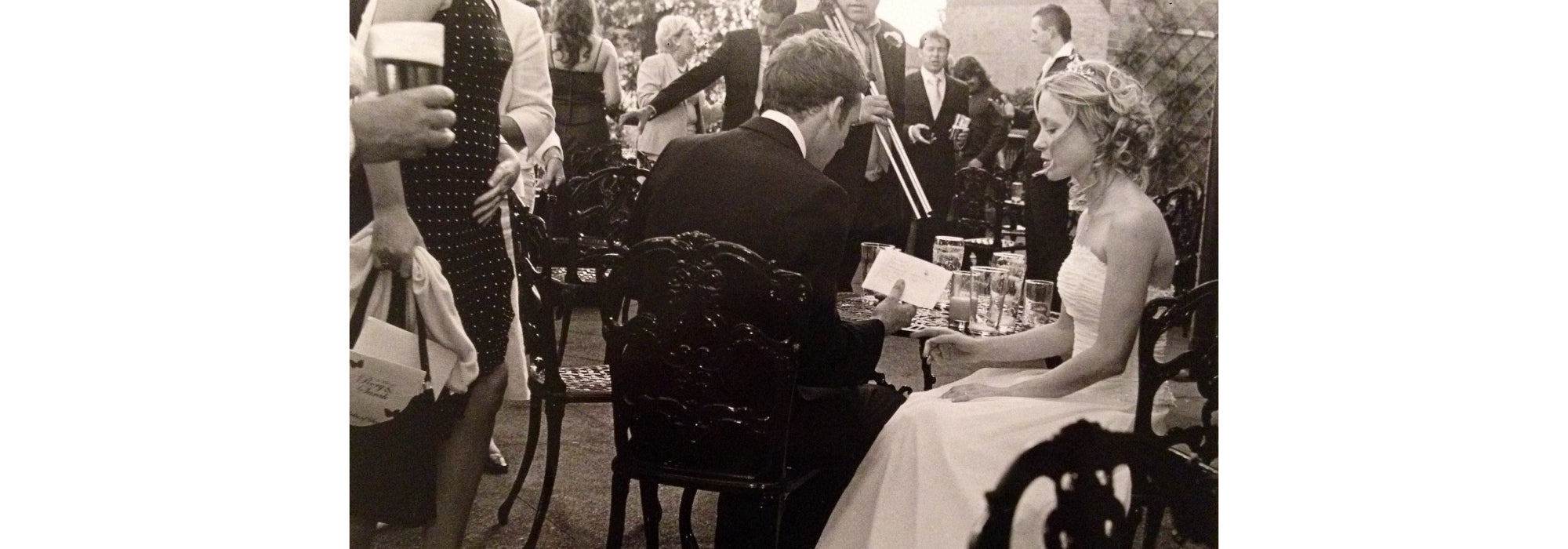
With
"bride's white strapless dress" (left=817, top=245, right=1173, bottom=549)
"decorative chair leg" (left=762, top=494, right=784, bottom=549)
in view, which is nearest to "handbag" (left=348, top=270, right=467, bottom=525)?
"decorative chair leg" (left=762, top=494, right=784, bottom=549)

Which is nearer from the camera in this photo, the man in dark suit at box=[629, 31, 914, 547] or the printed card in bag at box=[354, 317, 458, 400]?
the man in dark suit at box=[629, 31, 914, 547]

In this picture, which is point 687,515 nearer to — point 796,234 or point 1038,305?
point 796,234

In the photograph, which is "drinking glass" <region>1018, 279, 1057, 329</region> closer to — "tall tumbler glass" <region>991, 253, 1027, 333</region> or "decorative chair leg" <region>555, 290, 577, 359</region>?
"tall tumbler glass" <region>991, 253, 1027, 333</region>

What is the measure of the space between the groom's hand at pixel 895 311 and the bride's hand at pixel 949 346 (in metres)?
0.04

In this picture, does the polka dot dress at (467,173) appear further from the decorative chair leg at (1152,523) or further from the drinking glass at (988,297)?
the decorative chair leg at (1152,523)

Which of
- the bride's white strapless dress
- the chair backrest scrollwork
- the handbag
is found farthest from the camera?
the handbag

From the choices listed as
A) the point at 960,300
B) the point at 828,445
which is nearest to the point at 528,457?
the point at 828,445

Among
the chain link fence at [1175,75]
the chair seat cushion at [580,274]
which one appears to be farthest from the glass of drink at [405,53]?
the chain link fence at [1175,75]

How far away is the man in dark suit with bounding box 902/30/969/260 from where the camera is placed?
2496mm

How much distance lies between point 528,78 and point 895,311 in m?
0.90

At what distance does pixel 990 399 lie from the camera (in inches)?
100.0

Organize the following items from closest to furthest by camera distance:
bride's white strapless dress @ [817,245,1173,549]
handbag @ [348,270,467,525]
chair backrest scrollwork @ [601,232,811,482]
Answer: chair backrest scrollwork @ [601,232,811,482], bride's white strapless dress @ [817,245,1173,549], handbag @ [348,270,467,525]
